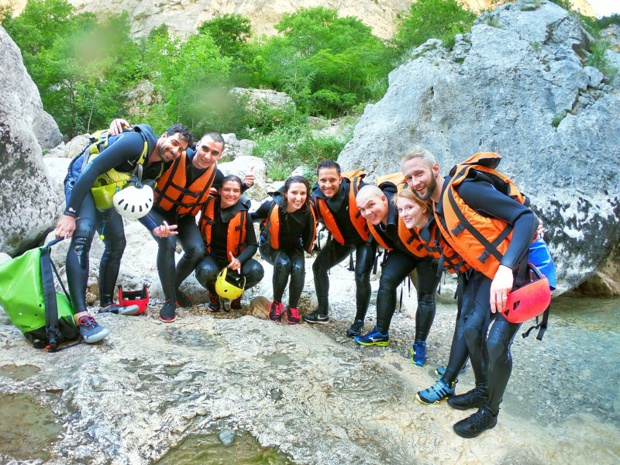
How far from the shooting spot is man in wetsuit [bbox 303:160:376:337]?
4.10 meters

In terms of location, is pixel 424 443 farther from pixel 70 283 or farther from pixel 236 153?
pixel 236 153

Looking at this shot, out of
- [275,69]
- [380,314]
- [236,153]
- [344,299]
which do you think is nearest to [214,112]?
[236,153]

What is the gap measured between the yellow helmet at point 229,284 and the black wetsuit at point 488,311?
6.73ft

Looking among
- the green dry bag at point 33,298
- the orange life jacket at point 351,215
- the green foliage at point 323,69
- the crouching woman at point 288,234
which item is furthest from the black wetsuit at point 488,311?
the green foliage at point 323,69

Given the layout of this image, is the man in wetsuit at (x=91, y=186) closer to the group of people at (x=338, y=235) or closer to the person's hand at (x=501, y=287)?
the group of people at (x=338, y=235)

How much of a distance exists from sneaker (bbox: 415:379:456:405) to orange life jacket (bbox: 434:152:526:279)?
908 mm

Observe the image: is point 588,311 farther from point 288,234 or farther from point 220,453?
point 220,453

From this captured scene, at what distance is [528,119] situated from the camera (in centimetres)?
667

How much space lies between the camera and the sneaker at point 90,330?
10.5 feet

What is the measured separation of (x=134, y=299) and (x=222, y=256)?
2.97 feet

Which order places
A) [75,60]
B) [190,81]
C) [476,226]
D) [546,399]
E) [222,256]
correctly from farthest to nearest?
[75,60], [190,81], [222,256], [546,399], [476,226]

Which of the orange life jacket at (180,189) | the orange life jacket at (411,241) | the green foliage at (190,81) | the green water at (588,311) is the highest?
the green foliage at (190,81)

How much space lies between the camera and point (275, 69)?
18.0 m

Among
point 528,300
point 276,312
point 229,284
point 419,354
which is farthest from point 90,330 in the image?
point 528,300
